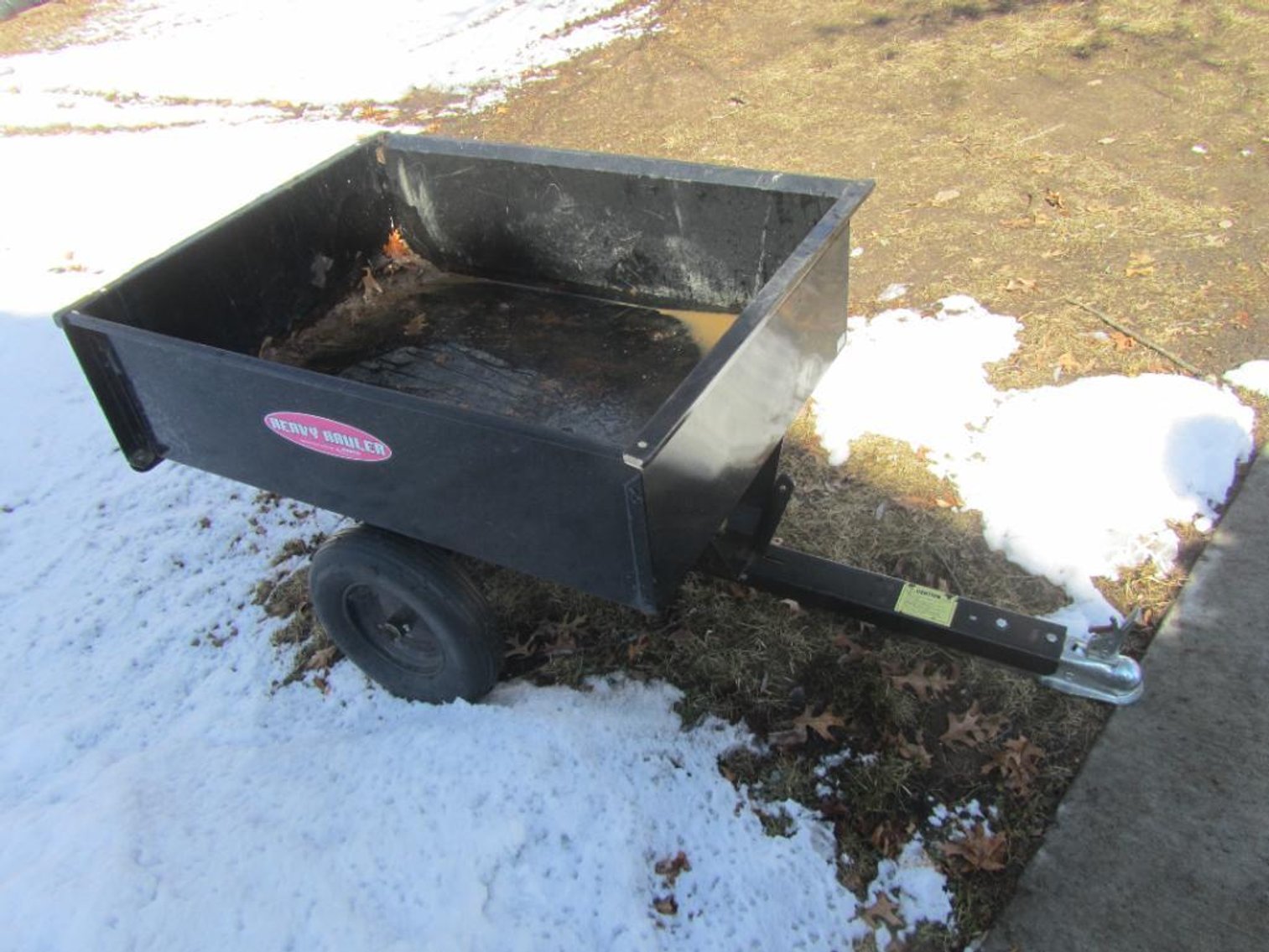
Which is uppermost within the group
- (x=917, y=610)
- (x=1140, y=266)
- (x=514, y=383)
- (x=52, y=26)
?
(x=514, y=383)

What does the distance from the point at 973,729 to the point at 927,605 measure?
551 mm

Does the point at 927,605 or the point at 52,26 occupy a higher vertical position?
the point at 52,26

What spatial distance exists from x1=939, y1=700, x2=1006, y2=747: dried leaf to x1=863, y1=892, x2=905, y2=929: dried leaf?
0.59 m

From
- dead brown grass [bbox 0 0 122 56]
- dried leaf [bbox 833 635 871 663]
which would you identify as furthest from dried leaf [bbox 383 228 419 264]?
dead brown grass [bbox 0 0 122 56]

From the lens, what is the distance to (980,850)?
2738 mm

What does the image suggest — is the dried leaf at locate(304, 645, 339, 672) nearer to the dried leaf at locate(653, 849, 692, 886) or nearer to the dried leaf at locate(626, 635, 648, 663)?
the dried leaf at locate(626, 635, 648, 663)

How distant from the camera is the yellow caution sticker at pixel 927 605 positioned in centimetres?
276

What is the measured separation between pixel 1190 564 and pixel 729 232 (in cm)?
209

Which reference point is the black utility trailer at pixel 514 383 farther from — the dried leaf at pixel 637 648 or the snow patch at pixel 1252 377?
the snow patch at pixel 1252 377

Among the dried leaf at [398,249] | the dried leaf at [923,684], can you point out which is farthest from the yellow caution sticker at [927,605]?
the dried leaf at [398,249]

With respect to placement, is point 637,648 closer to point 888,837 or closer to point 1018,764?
point 888,837

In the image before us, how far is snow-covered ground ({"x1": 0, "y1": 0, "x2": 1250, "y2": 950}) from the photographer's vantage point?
8.59 ft

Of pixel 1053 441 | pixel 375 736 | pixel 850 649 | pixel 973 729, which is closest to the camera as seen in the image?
pixel 973 729

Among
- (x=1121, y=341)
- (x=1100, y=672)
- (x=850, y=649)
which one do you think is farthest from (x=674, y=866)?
(x=1121, y=341)
